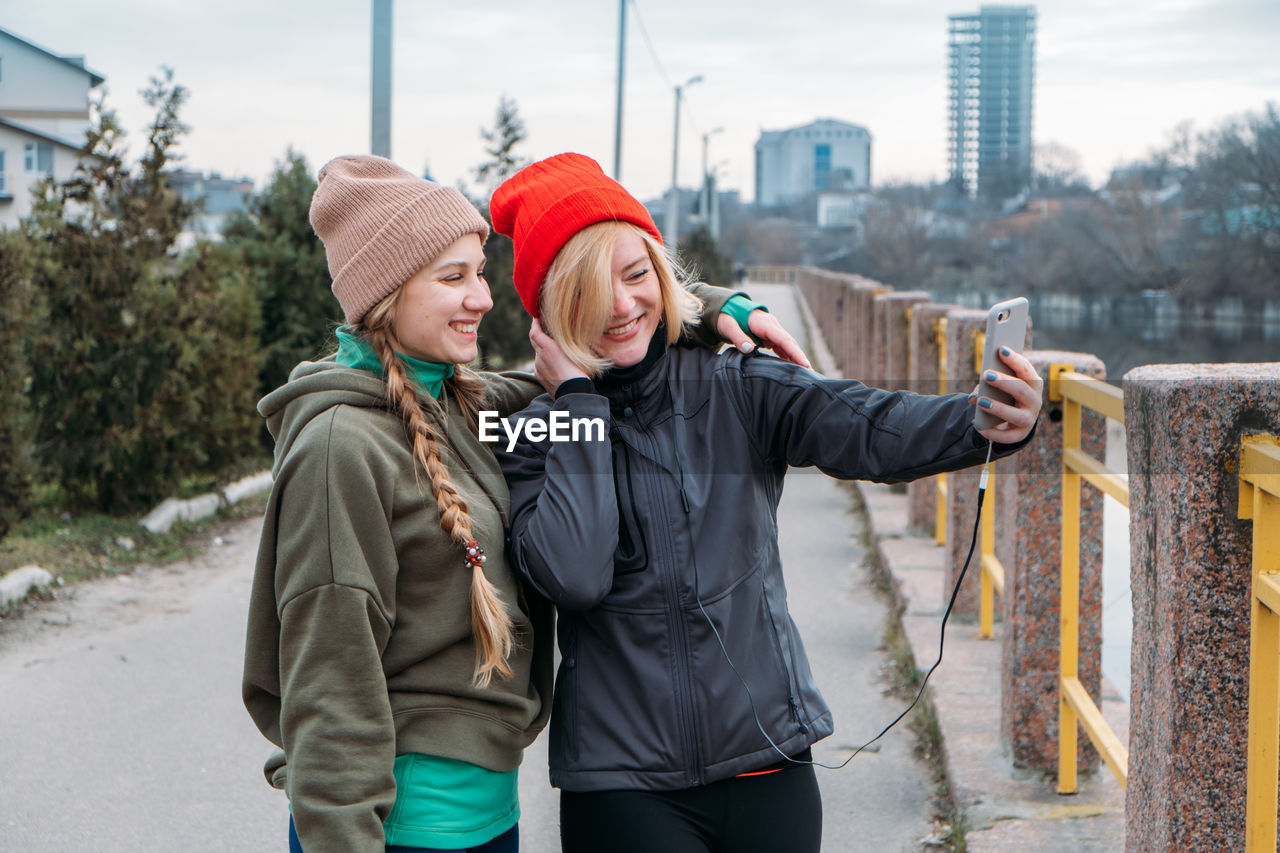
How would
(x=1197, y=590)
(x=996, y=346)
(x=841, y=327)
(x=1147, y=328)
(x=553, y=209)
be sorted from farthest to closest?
1. (x=1147, y=328)
2. (x=841, y=327)
3. (x=1197, y=590)
4. (x=553, y=209)
5. (x=996, y=346)

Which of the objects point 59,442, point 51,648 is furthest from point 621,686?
point 59,442

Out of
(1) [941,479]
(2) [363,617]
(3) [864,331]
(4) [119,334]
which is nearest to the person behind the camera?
(2) [363,617]

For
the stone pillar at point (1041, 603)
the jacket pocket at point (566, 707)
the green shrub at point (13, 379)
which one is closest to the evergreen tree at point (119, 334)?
the green shrub at point (13, 379)

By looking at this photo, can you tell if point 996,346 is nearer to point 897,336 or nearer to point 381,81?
point 381,81

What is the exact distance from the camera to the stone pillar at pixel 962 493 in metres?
5.62

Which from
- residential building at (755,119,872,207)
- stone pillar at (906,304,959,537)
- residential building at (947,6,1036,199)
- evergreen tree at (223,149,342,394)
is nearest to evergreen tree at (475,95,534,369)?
evergreen tree at (223,149,342,394)

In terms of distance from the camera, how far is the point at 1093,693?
4.02m

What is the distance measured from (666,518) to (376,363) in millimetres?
542

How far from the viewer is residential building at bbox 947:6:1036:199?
71688mm

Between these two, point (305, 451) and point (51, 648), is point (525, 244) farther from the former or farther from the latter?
point (51, 648)

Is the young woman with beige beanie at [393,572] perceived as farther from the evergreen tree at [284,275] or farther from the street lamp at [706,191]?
the street lamp at [706,191]

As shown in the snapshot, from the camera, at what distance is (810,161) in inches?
4838

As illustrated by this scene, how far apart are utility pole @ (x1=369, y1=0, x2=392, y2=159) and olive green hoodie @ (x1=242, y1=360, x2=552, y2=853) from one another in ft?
23.0

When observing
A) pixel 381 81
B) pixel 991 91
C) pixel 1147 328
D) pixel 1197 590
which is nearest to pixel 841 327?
pixel 381 81
